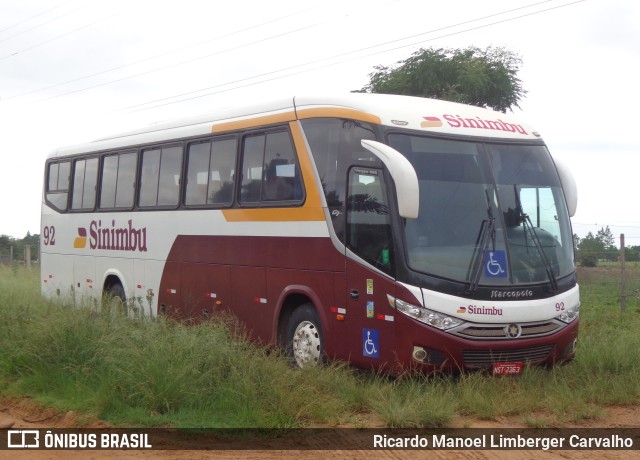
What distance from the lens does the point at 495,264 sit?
9484 millimetres

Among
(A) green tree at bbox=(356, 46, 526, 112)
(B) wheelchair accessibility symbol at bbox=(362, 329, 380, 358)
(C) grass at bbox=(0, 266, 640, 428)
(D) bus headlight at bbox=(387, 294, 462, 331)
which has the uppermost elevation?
(A) green tree at bbox=(356, 46, 526, 112)

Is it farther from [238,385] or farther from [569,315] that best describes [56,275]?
[569,315]

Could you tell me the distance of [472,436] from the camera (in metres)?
7.90

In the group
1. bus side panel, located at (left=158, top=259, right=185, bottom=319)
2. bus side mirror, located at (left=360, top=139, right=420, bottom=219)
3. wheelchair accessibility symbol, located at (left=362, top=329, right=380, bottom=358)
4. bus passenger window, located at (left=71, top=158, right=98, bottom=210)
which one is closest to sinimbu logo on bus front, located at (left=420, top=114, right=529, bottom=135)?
bus side mirror, located at (left=360, top=139, right=420, bottom=219)

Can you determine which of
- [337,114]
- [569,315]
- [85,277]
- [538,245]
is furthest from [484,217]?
[85,277]

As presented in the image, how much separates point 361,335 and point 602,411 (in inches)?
104

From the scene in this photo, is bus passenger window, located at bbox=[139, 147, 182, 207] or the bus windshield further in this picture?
bus passenger window, located at bbox=[139, 147, 182, 207]

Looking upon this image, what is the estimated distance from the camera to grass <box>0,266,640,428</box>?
27.0 feet

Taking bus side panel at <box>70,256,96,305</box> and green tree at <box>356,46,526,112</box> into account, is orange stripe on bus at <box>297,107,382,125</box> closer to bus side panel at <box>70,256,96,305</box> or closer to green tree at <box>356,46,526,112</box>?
bus side panel at <box>70,256,96,305</box>

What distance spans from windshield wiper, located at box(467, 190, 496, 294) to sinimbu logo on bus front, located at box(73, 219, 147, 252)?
21.9 ft

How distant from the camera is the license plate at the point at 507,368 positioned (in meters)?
9.42

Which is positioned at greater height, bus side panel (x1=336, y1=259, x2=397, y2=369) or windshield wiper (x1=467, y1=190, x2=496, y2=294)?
windshield wiper (x1=467, y1=190, x2=496, y2=294)

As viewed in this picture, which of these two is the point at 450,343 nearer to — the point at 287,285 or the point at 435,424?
the point at 435,424

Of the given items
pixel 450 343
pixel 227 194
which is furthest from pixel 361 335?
pixel 227 194
